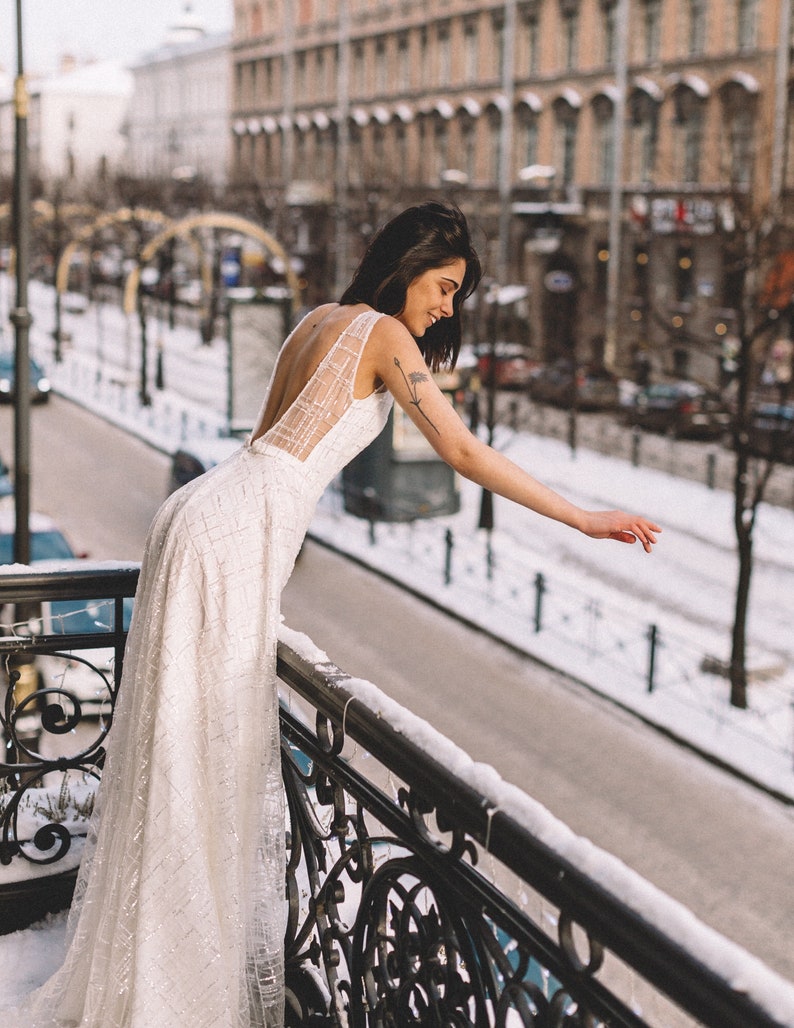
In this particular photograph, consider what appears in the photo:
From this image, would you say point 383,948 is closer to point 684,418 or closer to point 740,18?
point 684,418

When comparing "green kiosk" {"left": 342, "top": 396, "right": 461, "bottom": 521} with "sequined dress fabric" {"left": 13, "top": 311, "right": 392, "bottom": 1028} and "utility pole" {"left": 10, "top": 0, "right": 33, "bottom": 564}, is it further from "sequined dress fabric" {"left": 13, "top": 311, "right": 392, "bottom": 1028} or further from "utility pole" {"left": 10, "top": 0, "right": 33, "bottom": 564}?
"sequined dress fabric" {"left": 13, "top": 311, "right": 392, "bottom": 1028}

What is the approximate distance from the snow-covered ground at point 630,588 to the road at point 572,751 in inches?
Answer: 15.3

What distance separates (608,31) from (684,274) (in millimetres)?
8997

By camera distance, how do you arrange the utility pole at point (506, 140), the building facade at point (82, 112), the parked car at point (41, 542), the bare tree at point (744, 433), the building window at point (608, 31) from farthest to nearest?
1. the building facade at point (82, 112)
2. the utility pole at point (506, 140)
3. the building window at point (608, 31)
4. the parked car at point (41, 542)
5. the bare tree at point (744, 433)

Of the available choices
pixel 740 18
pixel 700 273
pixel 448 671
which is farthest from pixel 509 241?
pixel 448 671

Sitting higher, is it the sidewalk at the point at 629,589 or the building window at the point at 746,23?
the building window at the point at 746,23

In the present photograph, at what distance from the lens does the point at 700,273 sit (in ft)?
134

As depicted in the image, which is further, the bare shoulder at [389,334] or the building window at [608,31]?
the building window at [608,31]

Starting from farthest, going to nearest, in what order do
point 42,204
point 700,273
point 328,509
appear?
point 42,204
point 700,273
point 328,509

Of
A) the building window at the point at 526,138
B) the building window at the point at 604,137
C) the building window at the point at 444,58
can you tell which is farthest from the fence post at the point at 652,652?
the building window at the point at 444,58

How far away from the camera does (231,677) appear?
294 centimetres

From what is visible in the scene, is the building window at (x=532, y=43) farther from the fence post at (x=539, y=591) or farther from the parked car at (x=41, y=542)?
the parked car at (x=41, y=542)

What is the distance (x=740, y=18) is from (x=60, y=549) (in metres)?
29.3

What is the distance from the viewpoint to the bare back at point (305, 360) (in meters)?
2.95
